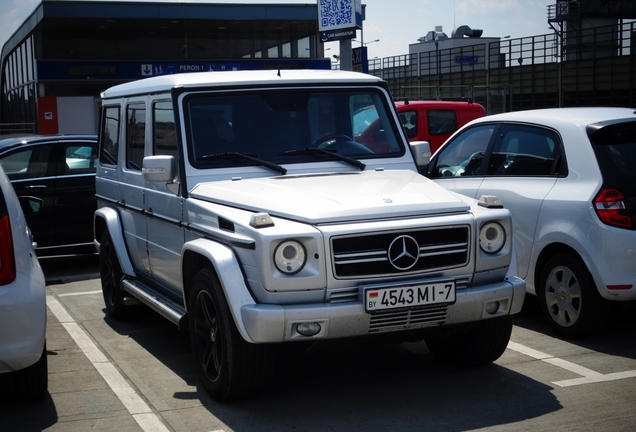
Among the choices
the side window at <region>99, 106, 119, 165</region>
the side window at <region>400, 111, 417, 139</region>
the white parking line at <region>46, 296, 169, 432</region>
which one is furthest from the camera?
the side window at <region>400, 111, 417, 139</region>

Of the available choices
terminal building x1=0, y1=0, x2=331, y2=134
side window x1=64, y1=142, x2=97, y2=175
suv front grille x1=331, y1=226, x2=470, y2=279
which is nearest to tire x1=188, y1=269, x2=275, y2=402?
suv front grille x1=331, y1=226, x2=470, y2=279

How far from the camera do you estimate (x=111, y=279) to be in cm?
792

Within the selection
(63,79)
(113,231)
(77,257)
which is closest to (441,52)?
(63,79)

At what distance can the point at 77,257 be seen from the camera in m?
12.2

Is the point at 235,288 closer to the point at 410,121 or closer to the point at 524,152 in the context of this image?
the point at 524,152

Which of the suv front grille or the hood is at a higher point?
the hood

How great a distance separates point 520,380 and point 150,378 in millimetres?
2469

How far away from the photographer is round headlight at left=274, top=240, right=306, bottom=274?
4855 mm

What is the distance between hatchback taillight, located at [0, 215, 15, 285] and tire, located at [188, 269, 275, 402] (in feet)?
3.59

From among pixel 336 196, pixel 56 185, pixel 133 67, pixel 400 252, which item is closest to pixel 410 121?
pixel 56 185

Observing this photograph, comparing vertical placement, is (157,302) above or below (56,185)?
below

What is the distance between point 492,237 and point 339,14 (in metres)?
10.6

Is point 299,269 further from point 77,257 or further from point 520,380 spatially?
point 77,257

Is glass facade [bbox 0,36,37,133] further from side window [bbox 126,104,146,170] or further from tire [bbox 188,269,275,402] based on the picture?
tire [bbox 188,269,275,402]
